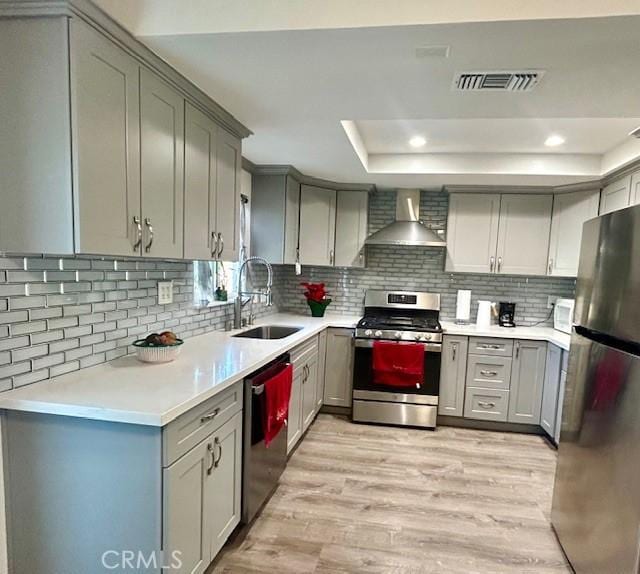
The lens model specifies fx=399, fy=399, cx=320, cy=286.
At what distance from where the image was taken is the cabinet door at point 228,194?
2.35 metres

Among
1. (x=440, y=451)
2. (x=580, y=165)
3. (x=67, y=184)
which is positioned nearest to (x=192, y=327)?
(x=67, y=184)

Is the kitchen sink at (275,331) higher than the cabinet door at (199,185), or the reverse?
the cabinet door at (199,185)

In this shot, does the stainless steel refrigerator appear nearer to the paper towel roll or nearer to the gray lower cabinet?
the gray lower cabinet

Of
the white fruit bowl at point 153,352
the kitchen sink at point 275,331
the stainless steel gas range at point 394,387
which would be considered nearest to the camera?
the white fruit bowl at point 153,352

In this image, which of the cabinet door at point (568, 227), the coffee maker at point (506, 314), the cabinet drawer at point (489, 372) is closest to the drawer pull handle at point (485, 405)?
the cabinet drawer at point (489, 372)

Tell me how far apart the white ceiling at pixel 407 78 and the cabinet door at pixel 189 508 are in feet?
5.23

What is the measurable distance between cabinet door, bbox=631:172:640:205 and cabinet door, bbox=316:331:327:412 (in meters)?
2.67

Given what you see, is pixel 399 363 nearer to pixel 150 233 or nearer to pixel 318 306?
pixel 318 306

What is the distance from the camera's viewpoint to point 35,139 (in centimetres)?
134

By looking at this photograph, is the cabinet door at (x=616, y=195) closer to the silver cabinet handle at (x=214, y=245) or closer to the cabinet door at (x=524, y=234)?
the cabinet door at (x=524, y=234)

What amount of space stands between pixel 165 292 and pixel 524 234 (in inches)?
131

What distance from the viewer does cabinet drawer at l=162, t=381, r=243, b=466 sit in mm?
1404

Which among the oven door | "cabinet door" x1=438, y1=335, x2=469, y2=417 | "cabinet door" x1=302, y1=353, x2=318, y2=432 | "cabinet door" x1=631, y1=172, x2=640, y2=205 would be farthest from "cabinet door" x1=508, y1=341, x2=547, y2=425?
"cabinet door" x1=302, y1=353, x2=318, y2=432

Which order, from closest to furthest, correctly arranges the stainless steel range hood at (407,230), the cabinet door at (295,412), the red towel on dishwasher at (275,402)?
the red towel on dishwasher at (275,402) < the cabinet door at (295,412) < the stainless steel range hood at (407,230)
